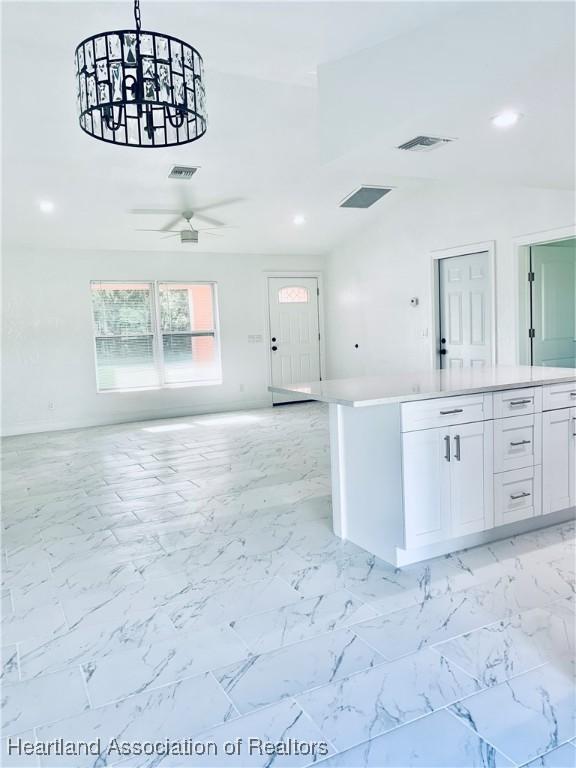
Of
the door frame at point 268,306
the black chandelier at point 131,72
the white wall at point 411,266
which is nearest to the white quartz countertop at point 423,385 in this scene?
the black chandelier at point 131,72

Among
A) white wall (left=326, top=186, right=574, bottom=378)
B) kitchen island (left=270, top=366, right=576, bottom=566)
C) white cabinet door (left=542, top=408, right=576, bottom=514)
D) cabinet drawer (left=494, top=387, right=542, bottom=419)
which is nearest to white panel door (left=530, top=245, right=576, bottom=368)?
white wall (left=326, top=186, right=574, bottom=378)

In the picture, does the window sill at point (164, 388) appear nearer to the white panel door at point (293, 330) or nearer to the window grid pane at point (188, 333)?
the window grid pane at point (188, 333)

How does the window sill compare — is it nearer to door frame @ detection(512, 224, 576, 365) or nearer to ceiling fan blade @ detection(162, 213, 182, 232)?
ceiling fan blade @ detection(162, 213, 182, 232)

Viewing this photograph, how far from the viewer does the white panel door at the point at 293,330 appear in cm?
882

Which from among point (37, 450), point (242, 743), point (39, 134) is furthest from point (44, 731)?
point (37, 450)

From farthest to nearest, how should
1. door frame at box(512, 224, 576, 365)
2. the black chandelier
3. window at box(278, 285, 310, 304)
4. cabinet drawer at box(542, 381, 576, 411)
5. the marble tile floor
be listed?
window at box(278, 285, 310, 304)
door frame at box(512, 224, 576, 365)
cabinet drawer at box(542, 381, 576, 411)
the black chandelier
the marble tile floor

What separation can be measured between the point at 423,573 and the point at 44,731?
5.76ft

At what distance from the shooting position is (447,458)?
114 inches

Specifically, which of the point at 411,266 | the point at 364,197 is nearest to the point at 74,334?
the point at 364,197

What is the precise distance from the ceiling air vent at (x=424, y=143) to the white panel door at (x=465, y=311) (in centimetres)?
318

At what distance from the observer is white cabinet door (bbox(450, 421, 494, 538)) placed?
9.59ft

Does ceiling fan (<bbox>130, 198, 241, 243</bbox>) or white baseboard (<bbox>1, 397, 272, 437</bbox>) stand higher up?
ceiling fan (<bbox>130, 198, 241, 243</bbox>)

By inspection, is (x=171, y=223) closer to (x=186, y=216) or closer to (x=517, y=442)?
(x=186, y=216)

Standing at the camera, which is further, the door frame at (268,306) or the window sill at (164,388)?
the door frame at (268,306)
